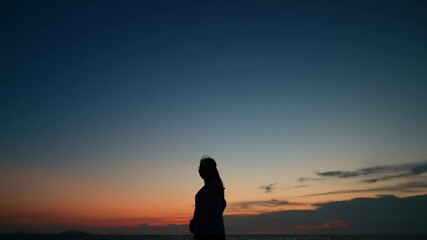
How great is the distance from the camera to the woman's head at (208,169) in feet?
14.4

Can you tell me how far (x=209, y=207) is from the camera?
166 inches

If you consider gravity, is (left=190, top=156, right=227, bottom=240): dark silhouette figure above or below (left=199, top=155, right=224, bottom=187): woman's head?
below

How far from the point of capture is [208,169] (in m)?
4.38

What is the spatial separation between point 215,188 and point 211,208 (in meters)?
0.23

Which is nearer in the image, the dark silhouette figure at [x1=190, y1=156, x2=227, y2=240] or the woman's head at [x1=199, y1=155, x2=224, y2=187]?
the dark silhouette figure at [x1=190, y1=156, x2=227, y2=240]

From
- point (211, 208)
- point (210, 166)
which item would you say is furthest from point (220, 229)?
point (210, 166)

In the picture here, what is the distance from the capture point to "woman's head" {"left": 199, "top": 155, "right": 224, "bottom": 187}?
4375 mm

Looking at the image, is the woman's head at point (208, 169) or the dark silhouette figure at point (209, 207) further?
the woman's head at point (208, 169)

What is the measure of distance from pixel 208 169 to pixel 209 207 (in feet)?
1.42

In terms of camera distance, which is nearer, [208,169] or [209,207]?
[209,207]

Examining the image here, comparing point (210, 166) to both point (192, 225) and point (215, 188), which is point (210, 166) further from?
point (192, 225)

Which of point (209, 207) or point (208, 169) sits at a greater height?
point (208, 169)

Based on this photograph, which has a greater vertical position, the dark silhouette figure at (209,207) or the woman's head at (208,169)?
the woman's head at (208,169)

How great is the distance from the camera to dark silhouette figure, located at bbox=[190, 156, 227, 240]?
4164 mm
